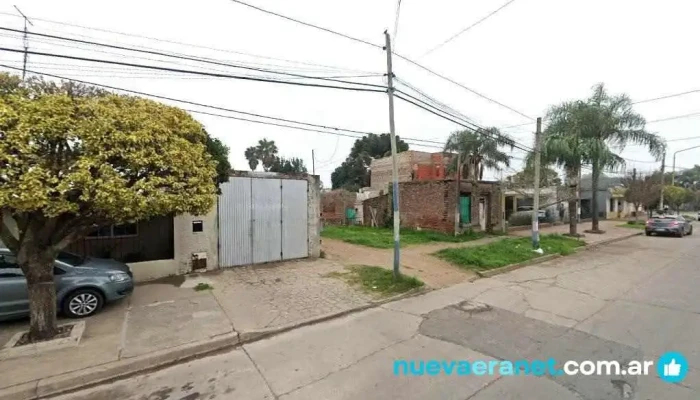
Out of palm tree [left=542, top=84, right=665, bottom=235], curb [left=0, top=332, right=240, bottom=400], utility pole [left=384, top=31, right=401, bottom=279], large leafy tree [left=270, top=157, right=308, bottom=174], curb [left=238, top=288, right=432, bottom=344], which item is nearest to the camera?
curb [left=0, top=332, right=240, bottom=400]

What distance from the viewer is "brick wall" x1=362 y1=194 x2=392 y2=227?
67.2 ft

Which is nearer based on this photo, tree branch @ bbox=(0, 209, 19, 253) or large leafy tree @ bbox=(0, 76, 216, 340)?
large leafy tree @ bbox=(0, 76, 216, 340)

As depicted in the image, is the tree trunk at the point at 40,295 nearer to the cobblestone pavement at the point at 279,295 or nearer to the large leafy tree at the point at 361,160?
the cobblestone pavement at the point at 279,295

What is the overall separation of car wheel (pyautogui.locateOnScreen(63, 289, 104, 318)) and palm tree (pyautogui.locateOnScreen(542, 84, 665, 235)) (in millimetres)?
17761

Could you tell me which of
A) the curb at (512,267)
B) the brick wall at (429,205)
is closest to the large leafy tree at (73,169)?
the curb at (512,267)

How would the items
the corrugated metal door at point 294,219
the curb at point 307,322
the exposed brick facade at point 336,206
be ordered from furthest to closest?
1. the exposed brick facade at point 336,206
2. the corrugated metal door at point 294,219
3. the curb at point 307,322

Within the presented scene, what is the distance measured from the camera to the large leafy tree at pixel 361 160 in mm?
46688

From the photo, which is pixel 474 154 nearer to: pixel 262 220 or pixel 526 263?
pixel 526 263

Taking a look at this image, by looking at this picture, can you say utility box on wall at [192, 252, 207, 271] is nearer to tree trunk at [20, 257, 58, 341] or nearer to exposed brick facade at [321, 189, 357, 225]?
tree trunk at [20, 257, 58, 341]

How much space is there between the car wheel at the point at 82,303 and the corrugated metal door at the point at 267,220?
4461mm

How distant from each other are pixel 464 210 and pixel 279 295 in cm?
1281

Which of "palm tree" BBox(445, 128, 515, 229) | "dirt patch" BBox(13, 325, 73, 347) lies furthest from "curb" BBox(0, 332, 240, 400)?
"palm tree" BBox(445, 128, 515, 229)

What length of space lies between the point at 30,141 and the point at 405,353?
18.7 feet

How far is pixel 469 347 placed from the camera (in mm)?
4668
